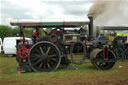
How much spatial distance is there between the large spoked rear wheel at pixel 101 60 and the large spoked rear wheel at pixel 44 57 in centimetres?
156

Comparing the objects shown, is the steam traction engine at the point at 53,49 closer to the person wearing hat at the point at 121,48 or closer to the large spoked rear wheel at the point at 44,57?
the large spoked rear wheel at the point at 44,57

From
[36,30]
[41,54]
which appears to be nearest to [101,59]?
[41,54]

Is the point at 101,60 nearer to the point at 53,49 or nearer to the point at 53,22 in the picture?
the point at 53,49

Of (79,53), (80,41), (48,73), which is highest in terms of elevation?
(80,41)

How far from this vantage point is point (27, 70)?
760 cm

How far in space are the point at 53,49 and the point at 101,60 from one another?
2.14 meters

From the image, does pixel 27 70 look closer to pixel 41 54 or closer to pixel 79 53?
pixel 41 54

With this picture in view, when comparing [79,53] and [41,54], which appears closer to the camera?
[41,54]

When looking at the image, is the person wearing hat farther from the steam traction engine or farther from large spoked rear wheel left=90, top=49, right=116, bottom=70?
large spoked rear wheel left=90, top=49, right=116, bottom=70

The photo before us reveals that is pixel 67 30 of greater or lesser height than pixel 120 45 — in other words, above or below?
above

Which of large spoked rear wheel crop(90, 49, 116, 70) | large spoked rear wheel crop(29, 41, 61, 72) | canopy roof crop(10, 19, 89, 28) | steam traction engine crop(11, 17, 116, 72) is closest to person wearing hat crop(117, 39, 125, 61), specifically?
steam traction engine crop(11, 17, 116, 72)

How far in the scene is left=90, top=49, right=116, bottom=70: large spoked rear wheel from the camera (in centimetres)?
781

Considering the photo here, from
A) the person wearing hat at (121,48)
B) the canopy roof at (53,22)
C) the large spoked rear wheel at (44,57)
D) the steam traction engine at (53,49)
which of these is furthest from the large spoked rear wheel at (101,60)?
the person wearing hat at (121,48)

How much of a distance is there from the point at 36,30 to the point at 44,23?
72 cm
